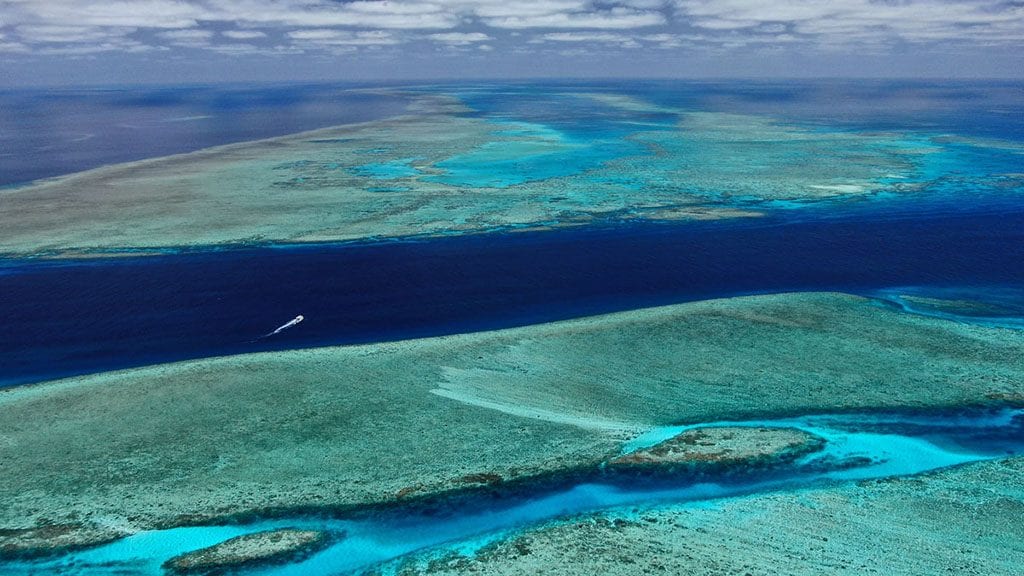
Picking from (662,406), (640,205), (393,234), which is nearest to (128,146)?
(393,234)

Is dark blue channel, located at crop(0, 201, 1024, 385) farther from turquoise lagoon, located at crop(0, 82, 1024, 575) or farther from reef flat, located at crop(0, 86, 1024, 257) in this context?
reef flat, located at crop(0, 86, 1024, 257)

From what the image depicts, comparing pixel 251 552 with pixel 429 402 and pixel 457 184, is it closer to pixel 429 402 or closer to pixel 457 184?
pixel 429 402

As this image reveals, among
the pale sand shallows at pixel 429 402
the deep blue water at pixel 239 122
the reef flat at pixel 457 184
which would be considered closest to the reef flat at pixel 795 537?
the pale sand shallows at pixel 429 402

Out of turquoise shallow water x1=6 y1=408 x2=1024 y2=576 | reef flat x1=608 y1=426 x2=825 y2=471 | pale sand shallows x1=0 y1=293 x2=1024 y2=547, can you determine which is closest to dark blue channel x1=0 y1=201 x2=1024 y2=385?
pale sand shallows x1=0 y1=293 x2=1024 y2=547

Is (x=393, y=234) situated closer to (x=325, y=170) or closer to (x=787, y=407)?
(x=325, y=170)

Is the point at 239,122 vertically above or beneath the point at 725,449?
above

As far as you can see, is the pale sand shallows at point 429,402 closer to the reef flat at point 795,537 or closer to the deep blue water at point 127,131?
the reef flat at point 795,537

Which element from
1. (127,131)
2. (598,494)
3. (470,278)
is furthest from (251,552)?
(127,131)
